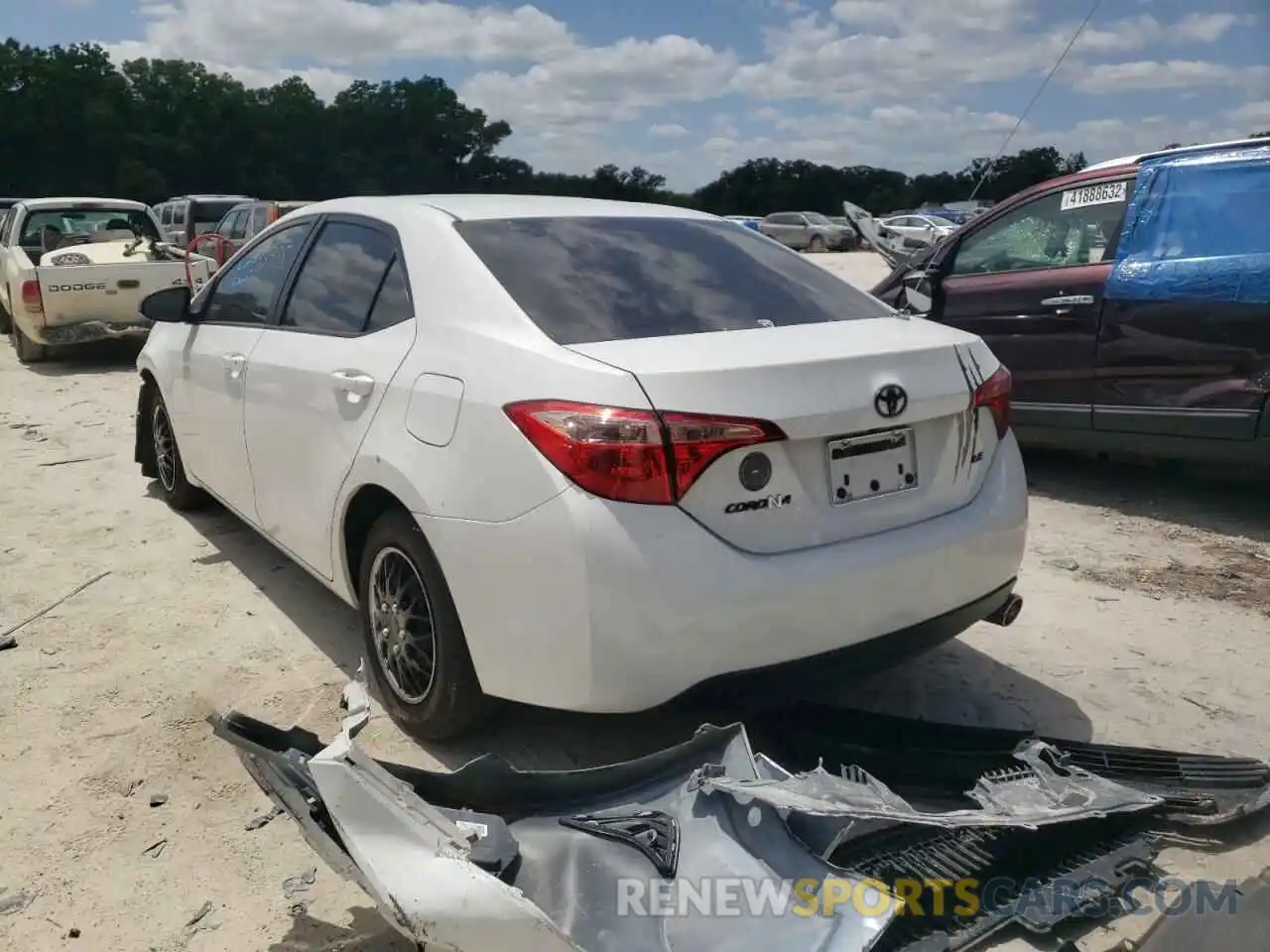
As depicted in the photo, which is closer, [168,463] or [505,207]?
[505,207]

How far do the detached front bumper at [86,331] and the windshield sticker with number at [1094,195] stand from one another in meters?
8.84

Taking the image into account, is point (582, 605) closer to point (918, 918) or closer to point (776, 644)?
point (776, 644)

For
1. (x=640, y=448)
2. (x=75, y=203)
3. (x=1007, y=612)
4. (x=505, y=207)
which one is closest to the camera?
(x=640, y=448)

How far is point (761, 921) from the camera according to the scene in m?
2.09

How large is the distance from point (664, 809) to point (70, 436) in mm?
7024

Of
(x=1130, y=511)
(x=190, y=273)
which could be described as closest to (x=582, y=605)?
(x=1130, y=511)

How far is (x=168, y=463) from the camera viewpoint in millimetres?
5703

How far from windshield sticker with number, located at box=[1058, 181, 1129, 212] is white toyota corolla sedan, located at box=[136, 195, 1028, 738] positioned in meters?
2.94

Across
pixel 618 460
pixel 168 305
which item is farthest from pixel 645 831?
pixel 168 305

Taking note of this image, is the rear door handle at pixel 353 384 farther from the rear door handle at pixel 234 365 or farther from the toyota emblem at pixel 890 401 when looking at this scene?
the toyota emblem at pixel 890 401

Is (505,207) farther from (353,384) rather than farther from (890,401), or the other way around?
(890,401)

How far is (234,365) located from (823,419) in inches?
103

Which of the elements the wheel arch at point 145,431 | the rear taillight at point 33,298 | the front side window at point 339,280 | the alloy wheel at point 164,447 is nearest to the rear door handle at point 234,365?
the front side window at point 339,280

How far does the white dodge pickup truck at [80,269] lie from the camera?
10.8 metres
